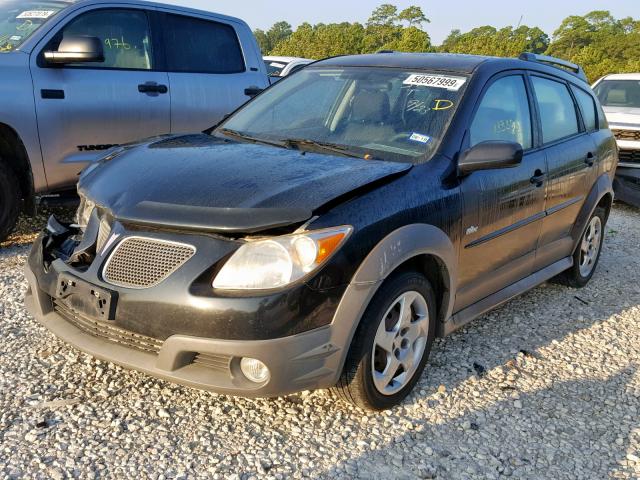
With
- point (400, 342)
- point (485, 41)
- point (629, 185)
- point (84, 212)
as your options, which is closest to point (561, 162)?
point (400, 342)

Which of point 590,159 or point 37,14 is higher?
point 37,14

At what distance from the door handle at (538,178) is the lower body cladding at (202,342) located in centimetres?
190

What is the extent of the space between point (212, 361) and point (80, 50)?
3.14 meters

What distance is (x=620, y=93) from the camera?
34.5 ft

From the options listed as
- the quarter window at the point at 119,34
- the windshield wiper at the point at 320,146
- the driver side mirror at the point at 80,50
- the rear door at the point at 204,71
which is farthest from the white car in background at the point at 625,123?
the driver side mirror at the point at 80,50

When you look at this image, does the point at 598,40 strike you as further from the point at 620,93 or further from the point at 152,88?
the point at 152,88

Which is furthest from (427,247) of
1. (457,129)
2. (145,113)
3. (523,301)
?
(145,113)

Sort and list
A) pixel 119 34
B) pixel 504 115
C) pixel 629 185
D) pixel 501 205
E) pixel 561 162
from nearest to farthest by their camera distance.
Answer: pixel 501 205, pixel 504 115, pixel 561 162, pixel 119 34, pixel 629 185

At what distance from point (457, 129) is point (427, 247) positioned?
0.79 m

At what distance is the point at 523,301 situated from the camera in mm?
4797

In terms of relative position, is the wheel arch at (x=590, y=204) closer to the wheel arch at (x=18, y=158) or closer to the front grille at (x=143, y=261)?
the front grille at (x=143, y=261)

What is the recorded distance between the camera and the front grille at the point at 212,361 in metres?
2.59

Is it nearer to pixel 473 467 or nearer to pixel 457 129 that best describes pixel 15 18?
pixel 457 129

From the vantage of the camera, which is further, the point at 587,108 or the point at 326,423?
the point at 587,108
